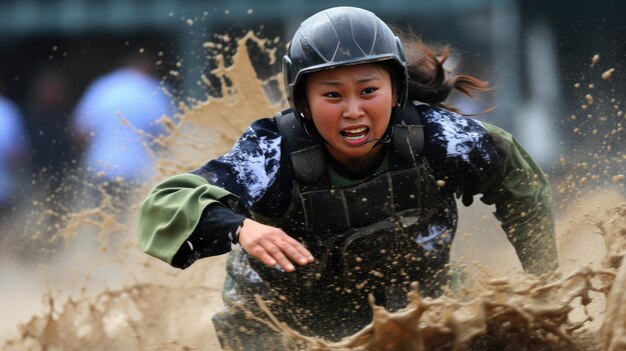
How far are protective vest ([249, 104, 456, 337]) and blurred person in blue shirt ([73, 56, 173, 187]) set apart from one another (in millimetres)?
2511

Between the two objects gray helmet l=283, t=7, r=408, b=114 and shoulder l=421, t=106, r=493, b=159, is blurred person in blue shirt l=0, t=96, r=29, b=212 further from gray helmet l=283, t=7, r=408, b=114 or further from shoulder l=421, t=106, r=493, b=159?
shoulder l=421, t=106, r=493, b=159

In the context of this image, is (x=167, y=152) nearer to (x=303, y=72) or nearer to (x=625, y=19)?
(x=303, y=72)

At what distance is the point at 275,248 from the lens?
334cm

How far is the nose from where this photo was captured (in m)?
3.75

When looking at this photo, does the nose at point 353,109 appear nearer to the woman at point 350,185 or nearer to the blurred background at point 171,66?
the woman at point 350,185

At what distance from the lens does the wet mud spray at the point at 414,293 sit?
3.49m

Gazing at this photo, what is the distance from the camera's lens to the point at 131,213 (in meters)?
6.12

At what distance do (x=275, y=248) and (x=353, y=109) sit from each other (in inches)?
25.4

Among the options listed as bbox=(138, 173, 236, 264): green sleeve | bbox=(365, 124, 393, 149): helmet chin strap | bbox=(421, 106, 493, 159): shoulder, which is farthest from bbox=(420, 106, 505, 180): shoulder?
bbox=(138, 173, 236, 264): green sleeve

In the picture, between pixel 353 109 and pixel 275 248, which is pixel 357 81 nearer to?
pixel 353 109

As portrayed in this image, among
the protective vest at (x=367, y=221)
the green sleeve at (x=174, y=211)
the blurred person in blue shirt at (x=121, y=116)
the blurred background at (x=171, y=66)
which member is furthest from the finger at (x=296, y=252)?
the blurred person in blue shirt at (x=121, y=116)

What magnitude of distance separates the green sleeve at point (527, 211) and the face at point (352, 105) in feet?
1.83

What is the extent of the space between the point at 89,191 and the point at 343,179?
3755 millimetres

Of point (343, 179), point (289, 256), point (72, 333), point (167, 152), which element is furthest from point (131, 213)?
point (289, 256)
